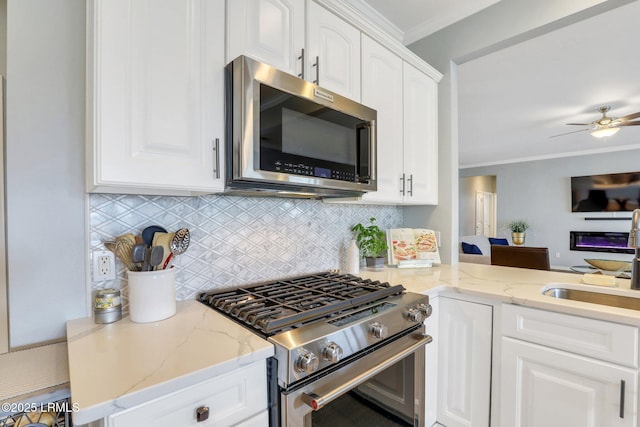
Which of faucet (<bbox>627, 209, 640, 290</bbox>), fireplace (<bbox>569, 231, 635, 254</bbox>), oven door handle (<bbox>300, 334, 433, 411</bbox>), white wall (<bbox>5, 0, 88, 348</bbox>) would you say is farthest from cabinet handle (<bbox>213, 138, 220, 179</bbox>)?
fireplace (<bbox>569, 231, 635, 254</bbox>)

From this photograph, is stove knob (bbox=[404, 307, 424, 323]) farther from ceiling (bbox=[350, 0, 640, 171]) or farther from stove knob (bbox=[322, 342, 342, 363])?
ceiling (bbox=[350, 0, 640, 171])

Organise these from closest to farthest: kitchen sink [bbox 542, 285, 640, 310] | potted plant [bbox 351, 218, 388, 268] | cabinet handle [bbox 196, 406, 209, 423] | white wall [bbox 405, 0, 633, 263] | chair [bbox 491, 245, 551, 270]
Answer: cabinet handle [bbox 196, 406, 209, 423] → kitchen sink [bbox 542, 285, 640, 310] → white wall [bbox 405, 0, 633, 263] → potted plant [bbox 351, 218, 388, 268] → chair [bbox 491, 245, 551, 270]

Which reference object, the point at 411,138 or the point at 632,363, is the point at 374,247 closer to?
the point at 411,138

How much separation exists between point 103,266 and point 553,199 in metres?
8.08

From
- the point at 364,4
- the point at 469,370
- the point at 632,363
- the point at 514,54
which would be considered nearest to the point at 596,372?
the point at 632,363

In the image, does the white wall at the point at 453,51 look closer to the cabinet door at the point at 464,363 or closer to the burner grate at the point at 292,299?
the cabinet door at the point at 464,363

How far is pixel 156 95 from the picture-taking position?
935 mm

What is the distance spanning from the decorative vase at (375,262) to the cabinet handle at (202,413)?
143 centimetres

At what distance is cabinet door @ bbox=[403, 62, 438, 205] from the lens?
75.5 inches

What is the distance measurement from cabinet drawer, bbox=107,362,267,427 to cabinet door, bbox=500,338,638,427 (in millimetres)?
1130

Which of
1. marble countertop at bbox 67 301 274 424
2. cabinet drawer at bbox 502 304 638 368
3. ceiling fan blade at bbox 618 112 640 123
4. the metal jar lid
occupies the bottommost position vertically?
cabinet drawer at bbox 502 304 638 368

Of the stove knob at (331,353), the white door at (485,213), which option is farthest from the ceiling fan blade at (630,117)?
the white door at (485,213)

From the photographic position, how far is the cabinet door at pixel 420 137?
1.92m

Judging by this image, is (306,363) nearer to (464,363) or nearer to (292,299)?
(292,299)
